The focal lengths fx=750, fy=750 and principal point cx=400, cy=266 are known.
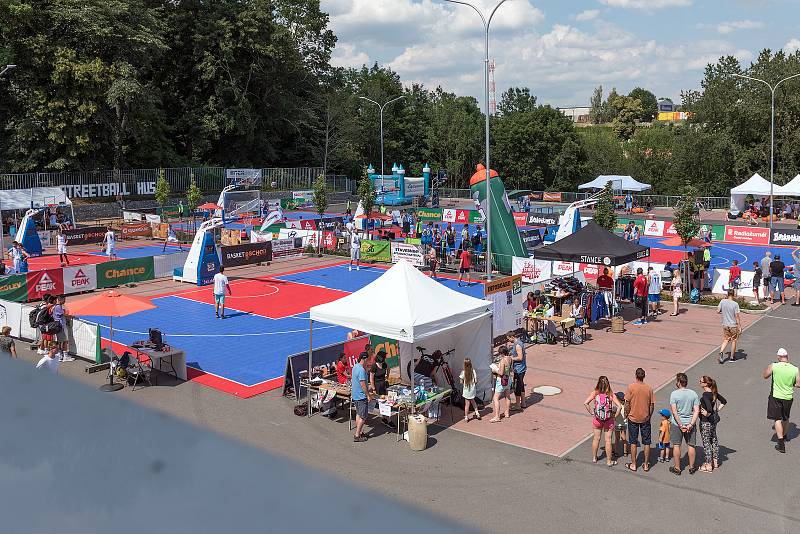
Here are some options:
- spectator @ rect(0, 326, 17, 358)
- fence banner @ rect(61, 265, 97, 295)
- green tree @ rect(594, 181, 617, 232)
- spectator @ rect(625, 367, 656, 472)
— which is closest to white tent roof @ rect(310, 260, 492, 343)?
spectator @ rect(625, 367, 656, 472)

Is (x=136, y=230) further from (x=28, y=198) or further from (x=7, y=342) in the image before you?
(x=7, y=342)

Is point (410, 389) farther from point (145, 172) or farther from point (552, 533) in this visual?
point (145, 172)

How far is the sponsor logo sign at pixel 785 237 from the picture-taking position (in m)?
39.9

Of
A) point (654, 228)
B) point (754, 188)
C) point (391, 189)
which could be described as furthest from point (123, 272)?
point (754, 188)

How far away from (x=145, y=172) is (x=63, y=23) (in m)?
12.9

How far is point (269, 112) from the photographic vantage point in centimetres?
7712

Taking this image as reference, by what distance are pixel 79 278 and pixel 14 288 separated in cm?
313

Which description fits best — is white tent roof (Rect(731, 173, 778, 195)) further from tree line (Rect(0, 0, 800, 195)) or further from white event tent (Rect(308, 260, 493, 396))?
white event tent (Rect(308, 260, 493, 396))

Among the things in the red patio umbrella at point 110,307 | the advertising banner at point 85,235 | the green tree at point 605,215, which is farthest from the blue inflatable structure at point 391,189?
the red patio umbrella at point 110,307

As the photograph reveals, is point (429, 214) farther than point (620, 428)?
Yes

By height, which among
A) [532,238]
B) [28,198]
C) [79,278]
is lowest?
[79,278]

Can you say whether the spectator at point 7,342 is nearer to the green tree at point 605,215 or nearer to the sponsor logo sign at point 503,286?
the sponsor logo sign at point 503,286

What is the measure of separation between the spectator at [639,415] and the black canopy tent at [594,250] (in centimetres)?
1078

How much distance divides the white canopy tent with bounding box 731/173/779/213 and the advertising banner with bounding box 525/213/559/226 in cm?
1441
